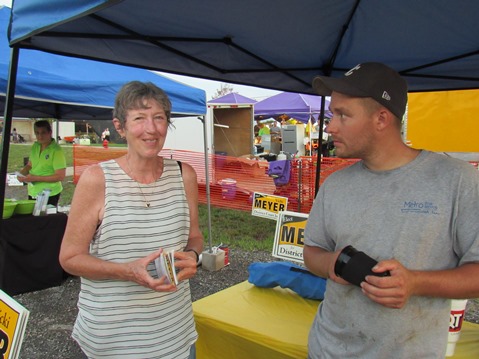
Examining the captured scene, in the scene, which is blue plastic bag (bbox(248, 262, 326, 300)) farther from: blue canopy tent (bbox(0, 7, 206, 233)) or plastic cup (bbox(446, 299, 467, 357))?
blue canopy tent (bbox(0, 7, 206, 233))

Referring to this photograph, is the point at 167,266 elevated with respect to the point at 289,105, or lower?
lower

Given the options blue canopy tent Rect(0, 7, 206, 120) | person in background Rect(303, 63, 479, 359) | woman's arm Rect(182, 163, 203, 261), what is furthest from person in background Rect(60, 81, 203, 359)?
blue canopy tent Rect(0, 7, 206, 120)

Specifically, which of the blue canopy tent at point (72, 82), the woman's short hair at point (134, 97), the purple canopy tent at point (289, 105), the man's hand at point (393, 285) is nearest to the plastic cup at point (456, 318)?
the man's hand at point (393, 285)

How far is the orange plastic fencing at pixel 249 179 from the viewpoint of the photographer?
833cm

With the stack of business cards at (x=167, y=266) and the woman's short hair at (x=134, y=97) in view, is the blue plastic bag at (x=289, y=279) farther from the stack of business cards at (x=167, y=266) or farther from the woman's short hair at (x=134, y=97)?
the woman's short hair at (x=134, y=97)

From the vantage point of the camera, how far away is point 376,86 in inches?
53.2

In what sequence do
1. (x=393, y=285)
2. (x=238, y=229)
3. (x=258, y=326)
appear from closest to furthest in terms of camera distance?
1. (x=393, y=285)
2. (x=258, y=326)
3. (x=238, y=229)

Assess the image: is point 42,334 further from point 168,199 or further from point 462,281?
point 462,281

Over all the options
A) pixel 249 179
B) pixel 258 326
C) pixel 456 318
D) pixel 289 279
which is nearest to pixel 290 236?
pixel 289 279

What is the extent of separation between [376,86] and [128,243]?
3.77 feet

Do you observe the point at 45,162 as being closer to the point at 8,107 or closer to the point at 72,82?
the point at 72,82

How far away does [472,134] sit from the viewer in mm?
5031

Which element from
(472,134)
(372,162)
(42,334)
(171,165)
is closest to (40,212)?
(42,334)

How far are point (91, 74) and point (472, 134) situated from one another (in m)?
5.11
